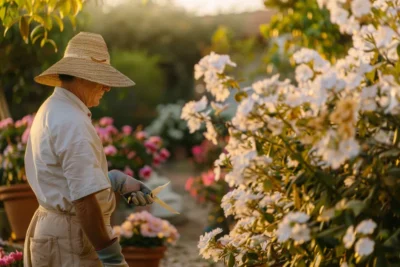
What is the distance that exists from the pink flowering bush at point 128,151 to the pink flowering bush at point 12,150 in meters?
0.71

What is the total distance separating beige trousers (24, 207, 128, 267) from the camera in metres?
3.35

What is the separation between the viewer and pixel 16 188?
659cm

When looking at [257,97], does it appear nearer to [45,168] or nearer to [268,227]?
[268,227]

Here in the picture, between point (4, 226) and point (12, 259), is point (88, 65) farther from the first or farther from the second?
point (4, 226)

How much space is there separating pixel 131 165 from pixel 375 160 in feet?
16.6

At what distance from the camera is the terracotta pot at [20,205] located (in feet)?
21.5

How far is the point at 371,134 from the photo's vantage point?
303 centimetres

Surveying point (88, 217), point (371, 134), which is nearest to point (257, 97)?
point (371, 134)

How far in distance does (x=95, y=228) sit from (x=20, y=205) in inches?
139

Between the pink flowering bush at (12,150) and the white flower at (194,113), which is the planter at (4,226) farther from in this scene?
the white flower at (194,113)

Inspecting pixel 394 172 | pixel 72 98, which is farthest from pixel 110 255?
pixel 394 172

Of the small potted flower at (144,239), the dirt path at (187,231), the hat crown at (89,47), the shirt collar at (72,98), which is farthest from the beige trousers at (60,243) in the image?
the dirt path at (187,231)

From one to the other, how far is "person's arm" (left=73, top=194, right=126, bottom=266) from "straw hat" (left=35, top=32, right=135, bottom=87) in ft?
1.74

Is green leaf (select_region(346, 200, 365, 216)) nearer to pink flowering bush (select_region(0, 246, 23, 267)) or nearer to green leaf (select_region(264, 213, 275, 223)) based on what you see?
green leaf (select_region(264, 213, 275, 223))
